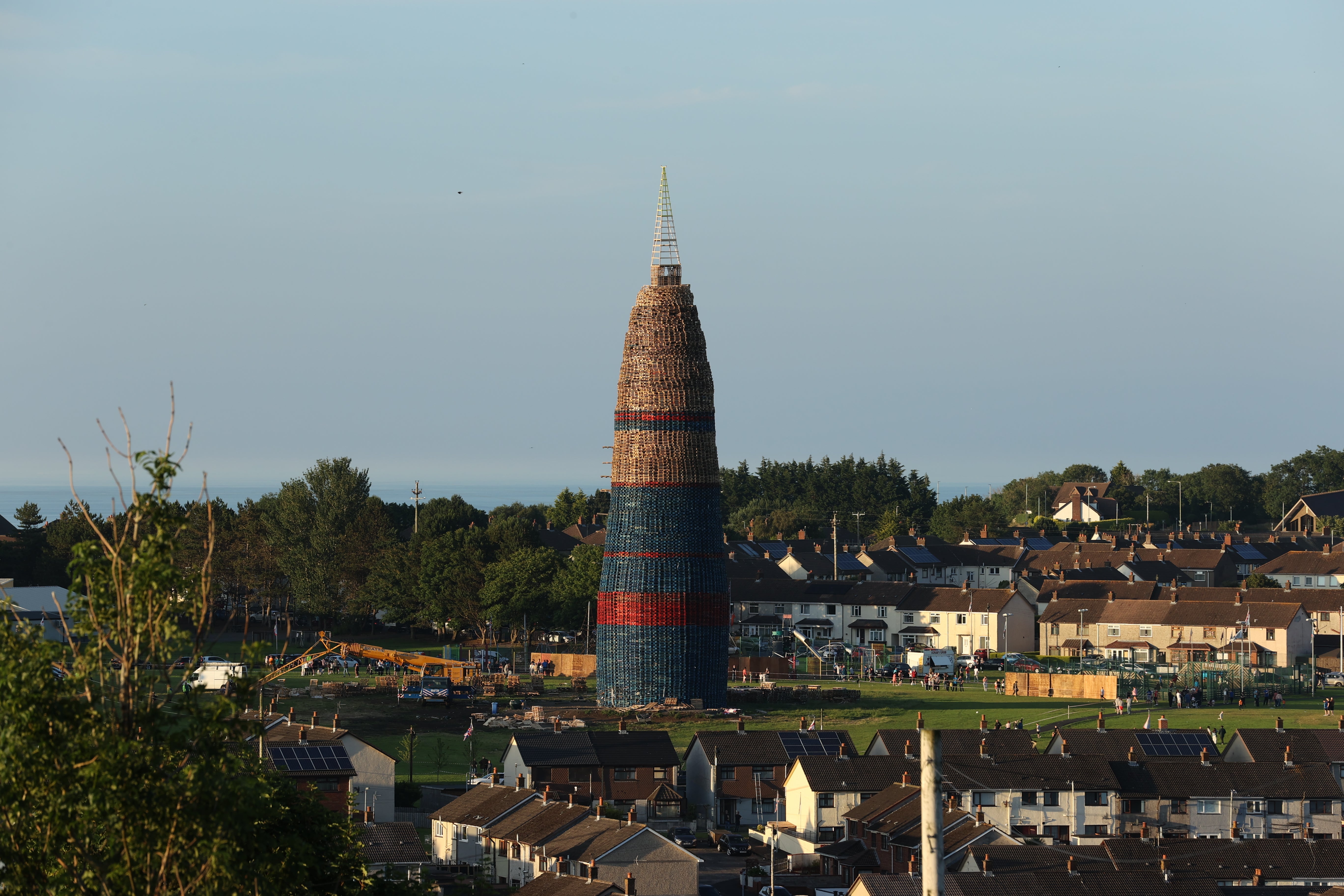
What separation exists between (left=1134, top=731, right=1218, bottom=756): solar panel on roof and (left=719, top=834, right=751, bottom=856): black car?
1492 cm

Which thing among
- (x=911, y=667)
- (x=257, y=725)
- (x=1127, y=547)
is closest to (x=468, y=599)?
(x=911, y=667)

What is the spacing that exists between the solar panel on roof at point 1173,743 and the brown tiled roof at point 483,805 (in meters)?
21.7

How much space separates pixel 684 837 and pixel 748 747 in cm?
754

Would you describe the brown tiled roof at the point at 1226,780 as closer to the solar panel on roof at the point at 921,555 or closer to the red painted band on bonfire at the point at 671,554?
the red painted band on bonfire at the point at 671,554

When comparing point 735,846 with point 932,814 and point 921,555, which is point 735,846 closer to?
point 932,814

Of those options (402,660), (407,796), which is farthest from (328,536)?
(407,796)

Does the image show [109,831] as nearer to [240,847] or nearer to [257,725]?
[240,847]

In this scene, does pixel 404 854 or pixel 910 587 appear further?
pixel 910 587

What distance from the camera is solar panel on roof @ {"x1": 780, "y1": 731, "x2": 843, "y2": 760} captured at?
6316cm

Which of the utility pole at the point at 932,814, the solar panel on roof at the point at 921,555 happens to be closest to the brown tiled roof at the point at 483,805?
the utility pole at the point at 932,814

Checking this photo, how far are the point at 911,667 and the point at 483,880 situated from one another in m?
64.9

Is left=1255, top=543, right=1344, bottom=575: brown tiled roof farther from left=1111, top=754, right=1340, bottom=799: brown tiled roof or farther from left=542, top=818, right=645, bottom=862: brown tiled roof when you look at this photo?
left=542, top=818, right=645, bottom=862: brown tiled roof

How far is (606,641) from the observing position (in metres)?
87.4

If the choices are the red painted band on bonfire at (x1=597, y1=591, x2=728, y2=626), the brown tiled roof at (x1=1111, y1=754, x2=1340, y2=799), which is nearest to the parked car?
the brown tiled roof at (x1=1111, y1=754, x2=1340, y2=799)
